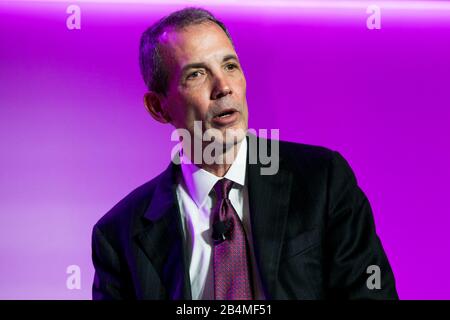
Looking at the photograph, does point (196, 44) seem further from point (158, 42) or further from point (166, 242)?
point (166, 242)

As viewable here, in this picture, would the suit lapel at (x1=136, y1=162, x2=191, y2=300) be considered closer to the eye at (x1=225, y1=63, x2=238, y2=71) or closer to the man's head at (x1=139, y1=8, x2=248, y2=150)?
the man's head at (x1=139, y1=8, x2=248, y2=150)

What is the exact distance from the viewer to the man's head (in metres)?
1.79

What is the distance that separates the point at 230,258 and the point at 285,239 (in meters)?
0.14

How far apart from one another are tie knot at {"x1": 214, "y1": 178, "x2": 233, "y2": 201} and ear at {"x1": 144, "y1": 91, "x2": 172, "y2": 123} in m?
0.29

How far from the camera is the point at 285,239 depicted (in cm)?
170

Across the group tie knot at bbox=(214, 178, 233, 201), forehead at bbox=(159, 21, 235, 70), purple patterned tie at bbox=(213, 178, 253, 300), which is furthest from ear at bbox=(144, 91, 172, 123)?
purple patterned tie at bbox=(213, 178, 253, 300)

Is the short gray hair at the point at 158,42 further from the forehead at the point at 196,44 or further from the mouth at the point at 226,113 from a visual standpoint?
the mouth at the point at 226,113

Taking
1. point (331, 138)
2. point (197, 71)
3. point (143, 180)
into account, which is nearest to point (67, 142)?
point (143, 180)

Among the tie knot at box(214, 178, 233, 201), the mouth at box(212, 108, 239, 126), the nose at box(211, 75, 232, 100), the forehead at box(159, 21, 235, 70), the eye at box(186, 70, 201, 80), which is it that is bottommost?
the tie knot at box(214, 178, 233, 201)

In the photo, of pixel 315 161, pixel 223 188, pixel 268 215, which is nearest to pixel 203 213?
pixel 223 188

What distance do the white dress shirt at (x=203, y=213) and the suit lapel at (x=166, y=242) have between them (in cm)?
3

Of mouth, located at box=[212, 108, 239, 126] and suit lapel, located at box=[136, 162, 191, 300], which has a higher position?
mouth, located at box=[212, 108, 239, 126]

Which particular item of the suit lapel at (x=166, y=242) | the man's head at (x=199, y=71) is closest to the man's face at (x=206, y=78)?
the man's head at (x=199, y=71)

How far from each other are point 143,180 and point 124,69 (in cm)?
40
